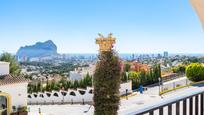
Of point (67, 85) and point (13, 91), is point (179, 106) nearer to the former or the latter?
point (13, 91)

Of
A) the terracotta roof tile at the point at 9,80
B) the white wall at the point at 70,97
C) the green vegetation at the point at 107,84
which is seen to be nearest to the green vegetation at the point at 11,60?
the white wall at the point at 70,97

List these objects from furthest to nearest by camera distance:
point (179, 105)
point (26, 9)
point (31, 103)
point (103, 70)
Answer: point (26, 9) < point (31, 103) < point (103, 70) < point (179, 105)

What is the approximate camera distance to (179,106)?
6.50ft

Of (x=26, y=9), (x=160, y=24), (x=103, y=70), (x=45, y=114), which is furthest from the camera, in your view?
(x=26, y=9)

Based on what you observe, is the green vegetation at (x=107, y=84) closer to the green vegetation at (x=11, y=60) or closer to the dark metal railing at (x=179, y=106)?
the dark metal railing at (x=179, y=106)

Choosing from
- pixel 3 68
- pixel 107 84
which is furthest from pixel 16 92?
pixel 107 84

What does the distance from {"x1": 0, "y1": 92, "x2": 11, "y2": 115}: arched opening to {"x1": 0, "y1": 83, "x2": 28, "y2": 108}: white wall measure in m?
0.24

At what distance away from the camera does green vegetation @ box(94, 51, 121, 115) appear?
10508 millimetres

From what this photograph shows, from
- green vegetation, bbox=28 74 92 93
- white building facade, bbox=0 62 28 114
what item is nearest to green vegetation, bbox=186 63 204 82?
green vegetation, bbox=28 74 92 93

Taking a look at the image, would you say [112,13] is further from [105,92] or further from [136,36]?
[105,92]

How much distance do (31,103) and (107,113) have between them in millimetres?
19382

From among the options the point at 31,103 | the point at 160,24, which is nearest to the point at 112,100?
the point at 31,103

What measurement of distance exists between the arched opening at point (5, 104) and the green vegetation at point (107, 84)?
8.12 metres

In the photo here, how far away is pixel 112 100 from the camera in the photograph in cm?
1116
